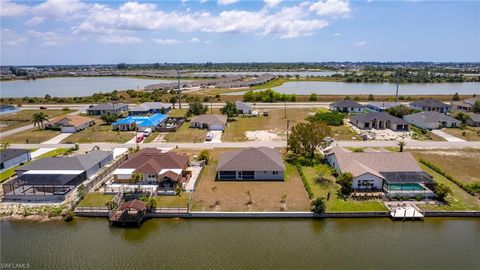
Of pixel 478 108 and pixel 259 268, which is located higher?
pixel 478 108

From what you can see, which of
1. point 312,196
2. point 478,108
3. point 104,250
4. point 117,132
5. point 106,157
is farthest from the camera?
point 478,108

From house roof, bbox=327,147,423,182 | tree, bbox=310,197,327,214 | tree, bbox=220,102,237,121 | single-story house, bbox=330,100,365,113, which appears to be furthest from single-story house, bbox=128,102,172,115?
tree, bbox=310,197,327,214

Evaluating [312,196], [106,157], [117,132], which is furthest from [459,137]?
[117,132]

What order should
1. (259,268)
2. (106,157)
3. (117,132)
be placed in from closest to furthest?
(259,268), (106,157), (117,132)

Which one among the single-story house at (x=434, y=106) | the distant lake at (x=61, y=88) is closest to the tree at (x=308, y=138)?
the single-story house at (x=434, y=106)

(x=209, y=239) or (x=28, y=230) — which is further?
(x=28, y=230)

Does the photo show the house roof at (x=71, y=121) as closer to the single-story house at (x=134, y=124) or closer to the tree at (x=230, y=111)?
the single-story house at (x=134, y=124)

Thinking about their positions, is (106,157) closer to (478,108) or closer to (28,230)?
(28,230)
